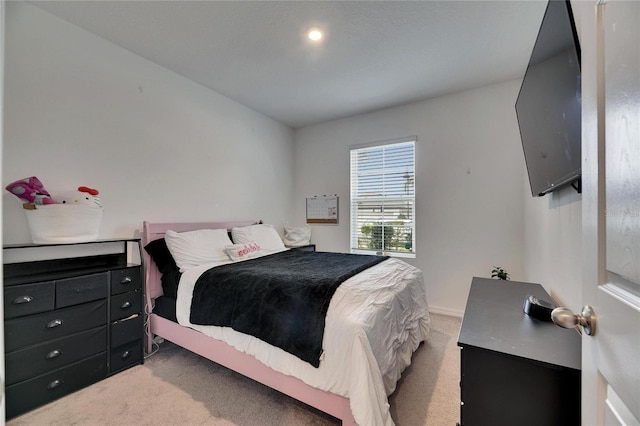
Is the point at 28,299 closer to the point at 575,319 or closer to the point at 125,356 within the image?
the point at 125,356

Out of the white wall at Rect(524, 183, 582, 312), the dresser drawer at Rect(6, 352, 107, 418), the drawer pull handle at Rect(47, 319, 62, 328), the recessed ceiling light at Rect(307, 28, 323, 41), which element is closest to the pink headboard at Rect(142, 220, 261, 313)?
the dresser drawer at Rect(6, 352, 107, 418)

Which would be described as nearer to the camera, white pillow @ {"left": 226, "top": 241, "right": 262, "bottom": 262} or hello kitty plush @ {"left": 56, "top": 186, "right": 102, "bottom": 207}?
hello kitty plush @ {"left": 56, "top": 186, "right": 102, "bottom": 207}

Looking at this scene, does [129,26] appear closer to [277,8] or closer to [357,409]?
[277,8]

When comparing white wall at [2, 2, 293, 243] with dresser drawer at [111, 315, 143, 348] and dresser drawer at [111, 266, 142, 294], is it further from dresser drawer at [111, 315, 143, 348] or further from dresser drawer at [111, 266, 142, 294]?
dresser drawer at [111, 315, 143, 348]

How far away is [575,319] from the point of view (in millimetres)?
645

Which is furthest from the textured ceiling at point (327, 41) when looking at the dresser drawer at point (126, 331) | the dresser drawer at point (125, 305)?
the dresser drawer at point (126, 331)

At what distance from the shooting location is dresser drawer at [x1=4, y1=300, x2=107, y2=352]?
1.57 metres

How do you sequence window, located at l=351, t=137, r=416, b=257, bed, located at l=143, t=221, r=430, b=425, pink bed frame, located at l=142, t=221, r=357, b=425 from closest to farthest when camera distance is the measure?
1. bed, located at l=143, t=221, r=430, b=425
2. pink bed frame, located at l=142, t=221, r=357, b=425
3. window, located at l=351, t=137, r=416, b=257

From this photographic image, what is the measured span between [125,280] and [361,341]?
191 cm

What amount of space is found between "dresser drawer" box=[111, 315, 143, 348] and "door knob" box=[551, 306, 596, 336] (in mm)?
2601

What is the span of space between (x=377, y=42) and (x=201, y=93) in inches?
80.4

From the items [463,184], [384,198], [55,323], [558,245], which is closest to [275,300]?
[55,323]

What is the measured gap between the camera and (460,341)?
1022mm

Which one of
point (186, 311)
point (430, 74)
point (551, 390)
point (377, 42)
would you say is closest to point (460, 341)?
point (551, 390)
